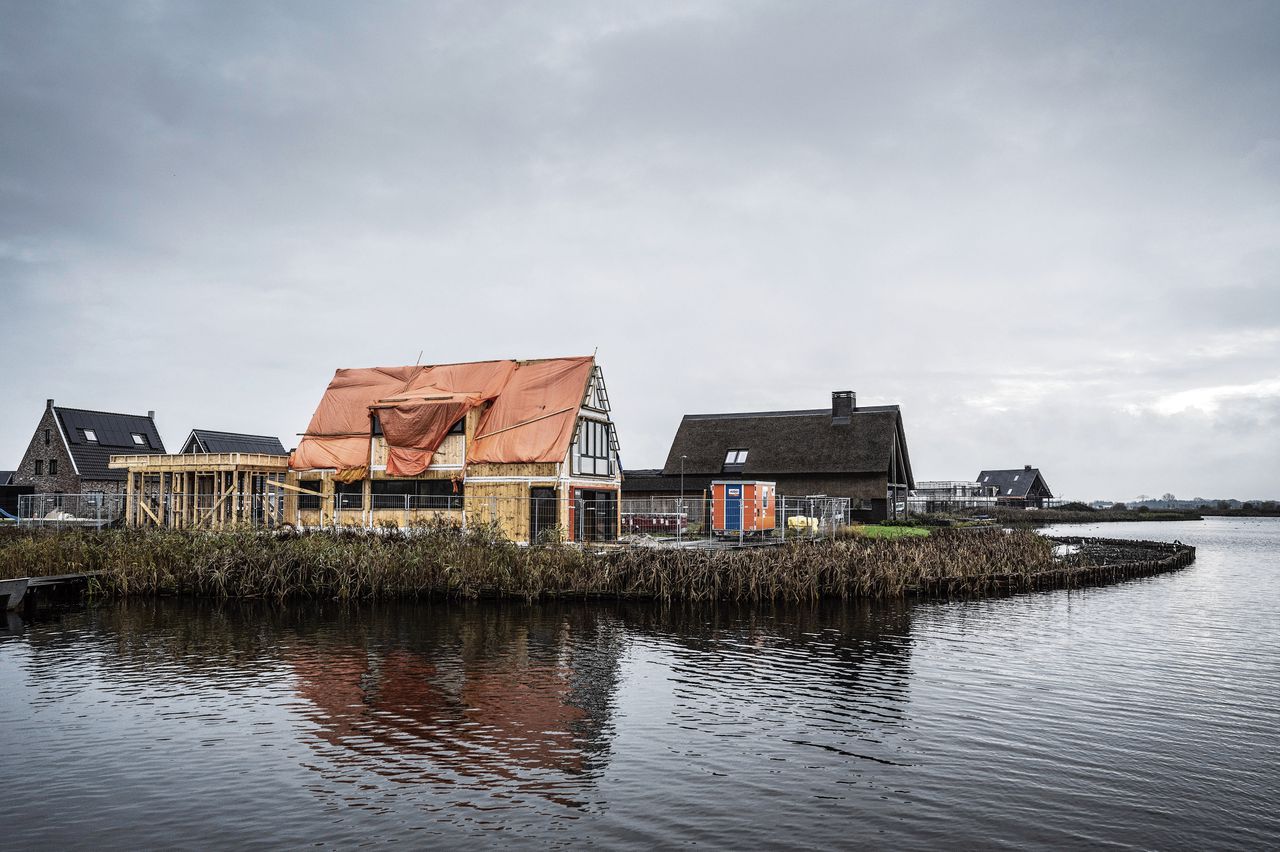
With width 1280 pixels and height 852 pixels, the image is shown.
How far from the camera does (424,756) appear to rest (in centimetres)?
1080

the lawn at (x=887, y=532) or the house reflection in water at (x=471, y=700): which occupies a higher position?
the lawn at (x=887, y=532)

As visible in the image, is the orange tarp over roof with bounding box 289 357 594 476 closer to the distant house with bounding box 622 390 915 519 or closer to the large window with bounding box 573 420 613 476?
the large window with bounding box 573 420 613 476

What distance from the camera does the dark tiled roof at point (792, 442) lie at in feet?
173

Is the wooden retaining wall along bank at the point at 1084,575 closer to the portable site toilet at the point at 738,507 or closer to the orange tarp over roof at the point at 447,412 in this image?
the portable site toilet at the point at 738,507

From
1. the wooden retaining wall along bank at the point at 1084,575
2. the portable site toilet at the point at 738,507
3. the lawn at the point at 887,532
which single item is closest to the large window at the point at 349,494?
the portable site toilet at the point at 738,507

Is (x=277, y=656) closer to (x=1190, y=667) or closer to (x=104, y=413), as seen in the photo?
(x=1190, y=667)

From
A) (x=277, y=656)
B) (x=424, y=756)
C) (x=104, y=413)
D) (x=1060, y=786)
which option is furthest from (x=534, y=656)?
(x=104, y=413)

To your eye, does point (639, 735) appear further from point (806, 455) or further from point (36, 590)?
point (806, 455)

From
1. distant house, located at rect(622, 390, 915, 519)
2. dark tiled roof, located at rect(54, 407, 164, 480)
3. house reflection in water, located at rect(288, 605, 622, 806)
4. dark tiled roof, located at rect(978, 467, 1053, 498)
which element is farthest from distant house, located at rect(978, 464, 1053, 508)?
house reflection in water, located at rect(288, 605, 622, 806)

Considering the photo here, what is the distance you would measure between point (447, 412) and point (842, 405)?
1077 inches

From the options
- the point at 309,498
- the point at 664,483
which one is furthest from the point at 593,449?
the point at 664,483

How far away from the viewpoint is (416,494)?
37.6 m

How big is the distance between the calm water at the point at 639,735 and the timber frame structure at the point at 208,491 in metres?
18.0

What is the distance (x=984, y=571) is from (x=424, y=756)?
22.6 meters
